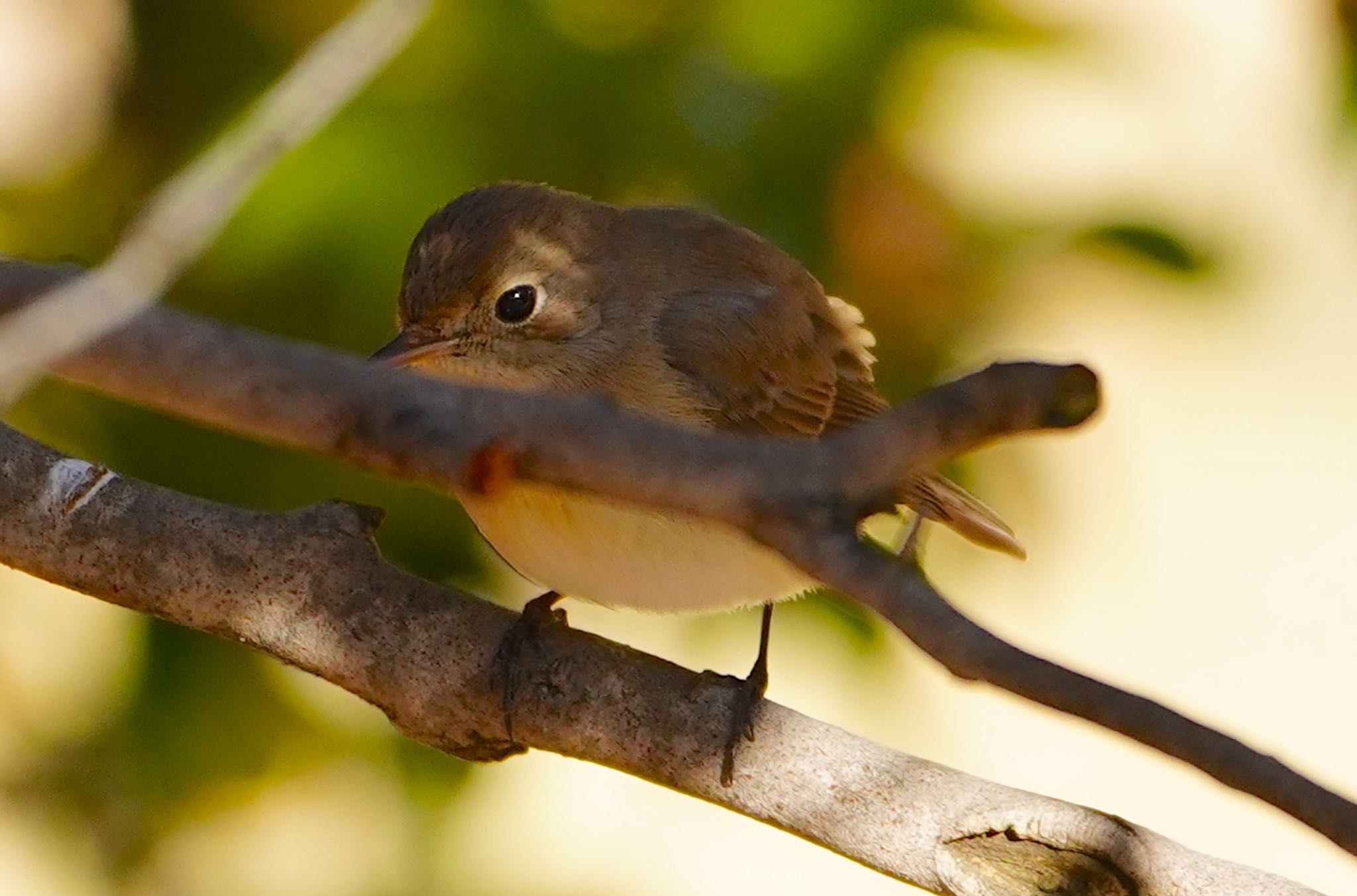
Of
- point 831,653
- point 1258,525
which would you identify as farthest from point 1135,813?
point 831,653

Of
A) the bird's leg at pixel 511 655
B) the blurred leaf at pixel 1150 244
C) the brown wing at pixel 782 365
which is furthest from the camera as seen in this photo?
the brown wing at pixel 782 365

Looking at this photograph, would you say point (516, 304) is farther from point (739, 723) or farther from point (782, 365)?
point (739, 723)

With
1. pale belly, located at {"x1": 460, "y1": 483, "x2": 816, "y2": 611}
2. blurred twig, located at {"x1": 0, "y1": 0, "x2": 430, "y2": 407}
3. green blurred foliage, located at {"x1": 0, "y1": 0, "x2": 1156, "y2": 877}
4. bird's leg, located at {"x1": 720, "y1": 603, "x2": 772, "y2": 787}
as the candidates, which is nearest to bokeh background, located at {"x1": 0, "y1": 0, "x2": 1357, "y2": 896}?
green blurred foliage, located at {"x1": 0, "y1": 0, "x2": 1156, "y2": 877}

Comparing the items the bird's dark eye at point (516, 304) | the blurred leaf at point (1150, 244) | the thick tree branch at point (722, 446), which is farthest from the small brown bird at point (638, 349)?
the thick tree branch at point (722, 446)

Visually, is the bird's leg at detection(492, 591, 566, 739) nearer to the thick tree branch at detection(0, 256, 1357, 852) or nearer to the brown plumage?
the brown plumage

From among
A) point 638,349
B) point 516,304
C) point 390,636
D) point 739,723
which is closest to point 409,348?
point 516,304

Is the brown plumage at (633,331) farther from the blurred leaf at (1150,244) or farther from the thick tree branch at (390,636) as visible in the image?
the blurred leaf at (1150,244)
